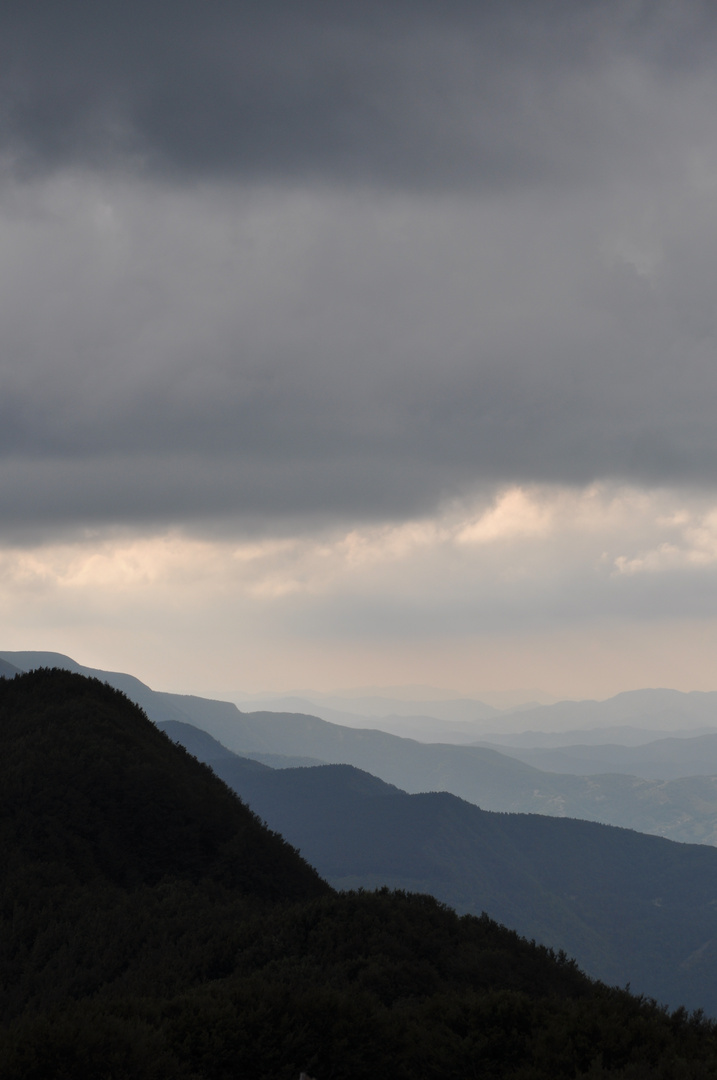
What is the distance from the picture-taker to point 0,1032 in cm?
1450

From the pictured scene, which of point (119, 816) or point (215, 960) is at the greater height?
point (119, 816)

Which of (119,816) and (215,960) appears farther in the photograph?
(119,816)

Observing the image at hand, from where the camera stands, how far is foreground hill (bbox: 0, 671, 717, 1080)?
49.0 ft

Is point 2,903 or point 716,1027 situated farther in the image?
point 2,903

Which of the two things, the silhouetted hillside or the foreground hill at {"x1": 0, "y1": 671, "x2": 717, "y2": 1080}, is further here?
the silhouetted hillside

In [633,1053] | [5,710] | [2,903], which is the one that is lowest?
[2,903]

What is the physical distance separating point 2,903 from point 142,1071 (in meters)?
15.8

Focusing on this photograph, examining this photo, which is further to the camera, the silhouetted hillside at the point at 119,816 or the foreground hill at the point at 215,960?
the silhouetted hillside at the point at 119,816

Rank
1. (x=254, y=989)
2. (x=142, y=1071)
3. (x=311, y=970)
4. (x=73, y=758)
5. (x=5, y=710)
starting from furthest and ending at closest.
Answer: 1. (x=5, y=710)
2. (x=73, y=758)
3. (x=311, y=970)
4. (x=254, y=989)
5. (x=142, y=1071)

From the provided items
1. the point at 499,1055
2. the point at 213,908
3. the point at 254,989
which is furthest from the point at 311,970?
the point at 213,908

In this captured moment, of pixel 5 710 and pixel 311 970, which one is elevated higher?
pixel 5 710

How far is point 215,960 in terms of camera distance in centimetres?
2234

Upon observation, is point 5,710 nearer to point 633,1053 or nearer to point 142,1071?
point 142,1071

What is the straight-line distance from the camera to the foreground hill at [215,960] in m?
14.9
